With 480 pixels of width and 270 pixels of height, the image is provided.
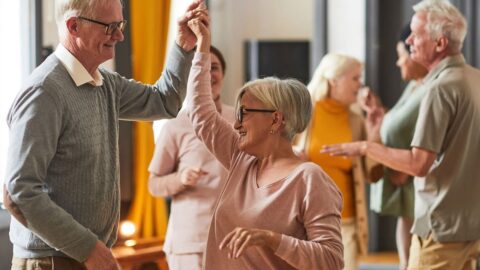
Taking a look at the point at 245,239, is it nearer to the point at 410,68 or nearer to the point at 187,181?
the point at 187,181

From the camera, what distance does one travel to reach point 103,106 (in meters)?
2.45

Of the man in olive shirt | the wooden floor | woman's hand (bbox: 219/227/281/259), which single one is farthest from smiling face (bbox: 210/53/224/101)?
the wooden floor

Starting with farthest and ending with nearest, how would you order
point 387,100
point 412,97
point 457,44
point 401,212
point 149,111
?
point 387,100 → point 401,212 → point 412,97 → point 457,44 → point 149,111

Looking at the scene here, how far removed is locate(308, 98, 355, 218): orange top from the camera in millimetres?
4402

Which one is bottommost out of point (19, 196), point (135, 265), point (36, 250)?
point (135, 265)

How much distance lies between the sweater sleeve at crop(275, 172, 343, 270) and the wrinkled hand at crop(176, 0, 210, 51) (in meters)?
0.58

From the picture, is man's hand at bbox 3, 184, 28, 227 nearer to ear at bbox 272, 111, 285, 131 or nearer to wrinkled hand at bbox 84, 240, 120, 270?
wrinkled hand at bbox 84, 240, 120, 270

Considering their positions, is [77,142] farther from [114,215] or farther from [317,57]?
[317,57]

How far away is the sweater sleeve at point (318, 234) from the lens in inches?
89.2

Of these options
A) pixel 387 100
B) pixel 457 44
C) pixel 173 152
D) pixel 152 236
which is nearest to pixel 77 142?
pixel 173 152

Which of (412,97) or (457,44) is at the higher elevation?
(457,44)

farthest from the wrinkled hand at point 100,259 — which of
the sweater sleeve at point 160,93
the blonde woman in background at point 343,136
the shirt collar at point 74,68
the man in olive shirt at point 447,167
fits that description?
the blonde woman in background at point 343,136

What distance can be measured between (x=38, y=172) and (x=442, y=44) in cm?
190

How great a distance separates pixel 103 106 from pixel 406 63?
2.75 m
